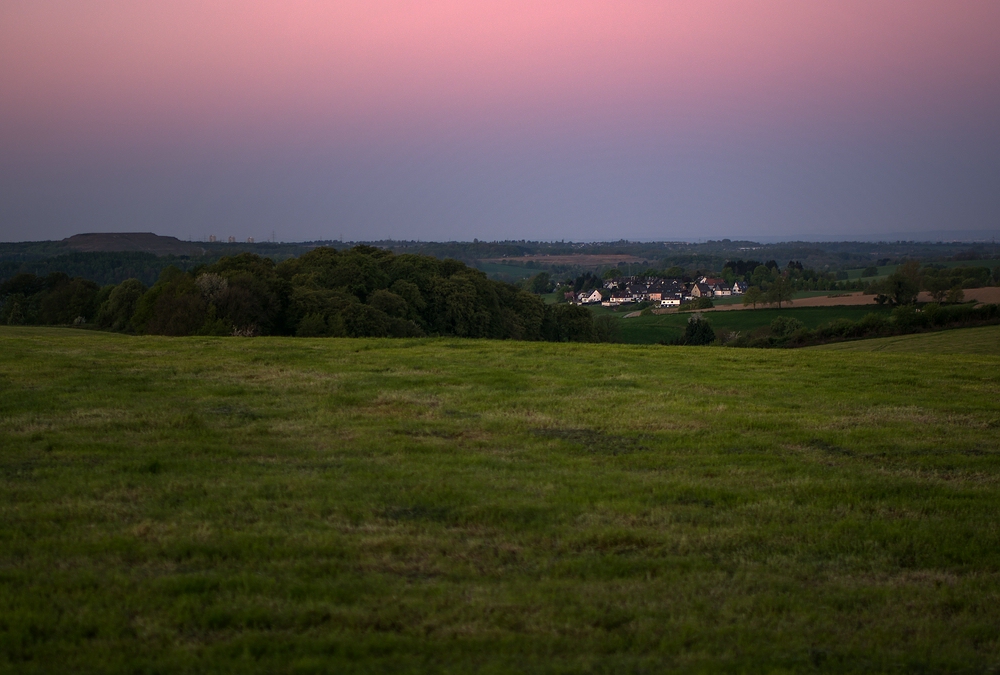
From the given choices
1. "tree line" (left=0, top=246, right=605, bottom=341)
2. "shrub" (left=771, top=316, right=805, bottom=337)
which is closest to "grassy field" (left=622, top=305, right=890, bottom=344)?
"shrub" (left=771, top=316, right=805, bottom=337)

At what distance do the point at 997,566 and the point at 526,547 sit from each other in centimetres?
385

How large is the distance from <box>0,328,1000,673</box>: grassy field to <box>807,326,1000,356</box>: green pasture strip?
21.4 metres

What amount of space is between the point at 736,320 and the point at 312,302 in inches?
2151

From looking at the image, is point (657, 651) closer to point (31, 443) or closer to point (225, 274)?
point (31, 443)

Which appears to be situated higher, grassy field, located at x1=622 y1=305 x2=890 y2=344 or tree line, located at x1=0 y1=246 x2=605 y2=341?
tree line, located at x1=0 y1=246 x2=605 y2=341

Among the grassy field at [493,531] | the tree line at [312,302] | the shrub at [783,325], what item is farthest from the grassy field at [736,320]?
the grassy field at [493,531]

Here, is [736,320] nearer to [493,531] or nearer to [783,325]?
[783,325]

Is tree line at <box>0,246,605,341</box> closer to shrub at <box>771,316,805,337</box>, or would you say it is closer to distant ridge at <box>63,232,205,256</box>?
shrub at <box>771,316,805,337</box>

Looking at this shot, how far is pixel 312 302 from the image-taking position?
42219mm

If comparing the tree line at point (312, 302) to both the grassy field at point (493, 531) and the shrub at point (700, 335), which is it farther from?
the grassy field at point (493, 531)

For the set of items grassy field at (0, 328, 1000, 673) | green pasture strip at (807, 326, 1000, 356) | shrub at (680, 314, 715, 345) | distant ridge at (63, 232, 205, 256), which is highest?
distant ridge at (63, 232, 205, 256)

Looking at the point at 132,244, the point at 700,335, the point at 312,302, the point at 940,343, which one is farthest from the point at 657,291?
the point at 312,302

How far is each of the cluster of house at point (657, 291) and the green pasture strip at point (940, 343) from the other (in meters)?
94.1

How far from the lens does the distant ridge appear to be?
122812mm
